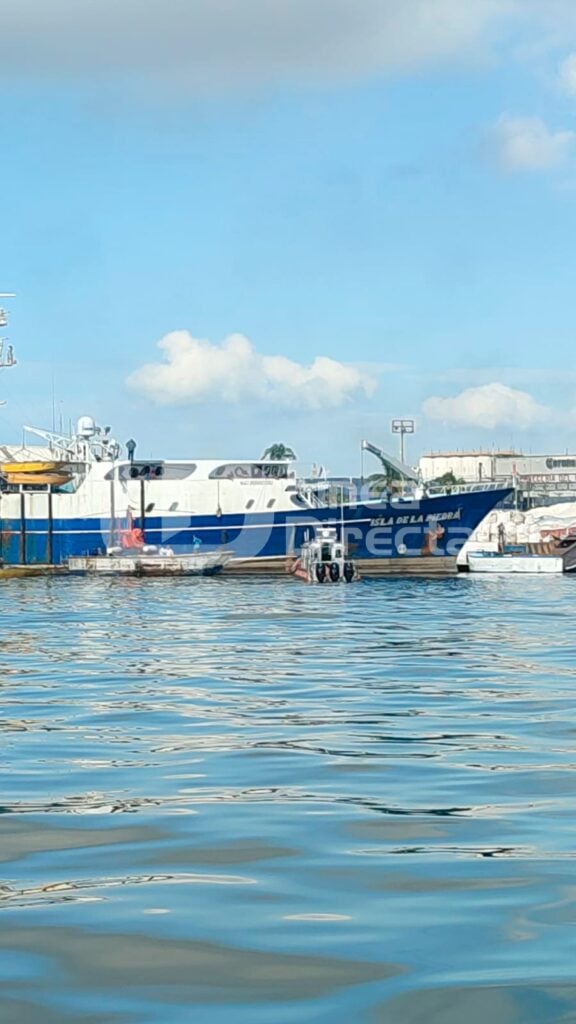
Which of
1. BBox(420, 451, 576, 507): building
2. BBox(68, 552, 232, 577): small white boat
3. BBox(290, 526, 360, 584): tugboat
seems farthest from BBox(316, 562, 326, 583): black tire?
BBox(420, 451, 576, 507): building

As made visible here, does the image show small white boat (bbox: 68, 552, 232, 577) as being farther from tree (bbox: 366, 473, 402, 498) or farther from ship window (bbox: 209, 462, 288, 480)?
tree (bbox: 366, 473, 402, 498)

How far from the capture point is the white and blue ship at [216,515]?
180 feet

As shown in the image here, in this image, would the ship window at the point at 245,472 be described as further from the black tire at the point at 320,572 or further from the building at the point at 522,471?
the building at the point at 522,471

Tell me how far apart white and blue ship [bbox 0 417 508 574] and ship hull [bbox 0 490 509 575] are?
0.04 meters

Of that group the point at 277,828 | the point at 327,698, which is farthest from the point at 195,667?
the point at 277,828

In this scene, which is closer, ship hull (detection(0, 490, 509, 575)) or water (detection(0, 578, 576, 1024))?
water (detection(0, 578, 576, 1024))

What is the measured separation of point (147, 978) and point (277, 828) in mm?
2877

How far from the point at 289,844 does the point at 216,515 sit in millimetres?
46993

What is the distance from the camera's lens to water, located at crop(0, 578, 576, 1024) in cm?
540

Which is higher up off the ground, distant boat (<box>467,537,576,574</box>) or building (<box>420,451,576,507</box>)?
building (<box>420,451,576,507</box>)

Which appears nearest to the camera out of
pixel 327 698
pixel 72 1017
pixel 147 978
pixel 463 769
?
pixel 72 1017

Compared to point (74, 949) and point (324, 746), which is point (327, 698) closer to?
point (324, 746)

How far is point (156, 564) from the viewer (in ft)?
166

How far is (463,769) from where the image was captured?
10.4m
